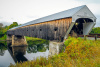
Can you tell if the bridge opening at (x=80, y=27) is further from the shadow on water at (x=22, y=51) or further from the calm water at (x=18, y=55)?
the shadow on water at (x=22, y=51)

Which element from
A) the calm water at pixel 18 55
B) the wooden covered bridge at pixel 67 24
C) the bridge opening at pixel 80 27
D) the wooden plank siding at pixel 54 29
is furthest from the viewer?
the calm water at pixel 18 55

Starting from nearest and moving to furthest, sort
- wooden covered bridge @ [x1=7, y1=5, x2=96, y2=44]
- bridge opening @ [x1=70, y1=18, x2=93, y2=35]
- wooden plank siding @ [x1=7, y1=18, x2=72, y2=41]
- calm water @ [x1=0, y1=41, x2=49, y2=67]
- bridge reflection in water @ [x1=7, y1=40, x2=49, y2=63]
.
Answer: wooden covered bridge @ [x1=7, y1=5, x2=96, y2=44] → wooden plank siding @ [x1=7, y1=18, x2=72, y2=41] → bridge opening @ [x1=70, y1=18, x2=93, y2=35] → calm water @ [x1=0, y1=41, x2=49, y2=67] → bridge reflection in water @ [x1=7, y1=40, x2=49, y2=63]

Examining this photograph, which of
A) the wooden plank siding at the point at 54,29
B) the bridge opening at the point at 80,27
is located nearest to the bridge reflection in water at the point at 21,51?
the wooden plank siding at the point at 54,29

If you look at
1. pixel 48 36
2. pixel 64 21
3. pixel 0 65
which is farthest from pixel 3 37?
pixel 64 21

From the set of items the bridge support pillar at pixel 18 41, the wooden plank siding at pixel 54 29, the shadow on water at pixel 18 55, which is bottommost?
the shadow on water at pixel 18 55

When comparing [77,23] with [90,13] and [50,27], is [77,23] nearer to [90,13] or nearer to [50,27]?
[90,13]

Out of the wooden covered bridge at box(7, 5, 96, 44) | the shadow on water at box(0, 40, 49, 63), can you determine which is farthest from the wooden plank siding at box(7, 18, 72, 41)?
the shadow on water at box(0, 40, 49, 63)

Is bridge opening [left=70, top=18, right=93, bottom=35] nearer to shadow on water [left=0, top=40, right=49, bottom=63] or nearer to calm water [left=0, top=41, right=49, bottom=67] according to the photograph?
calm water [left=0, top=41, right=49, bottom=67]

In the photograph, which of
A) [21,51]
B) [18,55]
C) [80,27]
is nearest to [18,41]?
[21,51]

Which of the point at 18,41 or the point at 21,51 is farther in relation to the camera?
the point at 18,41

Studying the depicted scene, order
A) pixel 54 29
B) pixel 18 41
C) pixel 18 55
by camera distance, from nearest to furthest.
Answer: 1. pixel 54 29
2. pixel 18 55
3. pixel 18 41

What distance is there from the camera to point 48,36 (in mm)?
8742

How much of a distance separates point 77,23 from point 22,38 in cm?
2122

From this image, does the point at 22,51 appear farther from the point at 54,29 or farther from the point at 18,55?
the point at 54,29
